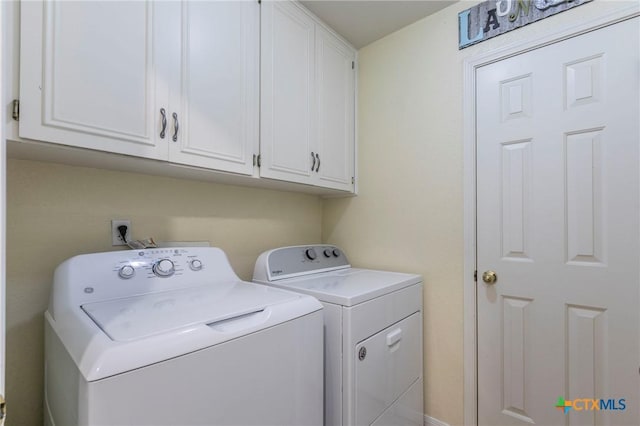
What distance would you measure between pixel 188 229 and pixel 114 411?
3.21 feet

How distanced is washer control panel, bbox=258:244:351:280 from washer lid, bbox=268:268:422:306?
0.05m

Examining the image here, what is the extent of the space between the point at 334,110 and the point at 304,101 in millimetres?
281

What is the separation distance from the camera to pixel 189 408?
0.72 metres

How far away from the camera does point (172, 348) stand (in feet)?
2.31

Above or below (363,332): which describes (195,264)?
above

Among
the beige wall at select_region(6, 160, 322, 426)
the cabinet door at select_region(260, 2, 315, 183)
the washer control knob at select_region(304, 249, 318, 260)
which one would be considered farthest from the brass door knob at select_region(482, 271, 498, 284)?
the beige wall at select_region(6, 160, 322, 426)

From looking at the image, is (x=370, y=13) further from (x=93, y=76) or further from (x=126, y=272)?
(x=126, y=272)

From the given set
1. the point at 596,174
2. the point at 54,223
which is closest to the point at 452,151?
the point at 596,174

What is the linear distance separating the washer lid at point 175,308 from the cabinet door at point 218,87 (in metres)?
0.51

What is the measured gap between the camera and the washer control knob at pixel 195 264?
1285 mm

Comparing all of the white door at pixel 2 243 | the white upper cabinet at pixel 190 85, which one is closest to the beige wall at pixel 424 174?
the white upper cabinet at pixel 190 85

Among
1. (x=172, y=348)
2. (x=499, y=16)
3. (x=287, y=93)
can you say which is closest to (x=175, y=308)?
(x=172, y=348)

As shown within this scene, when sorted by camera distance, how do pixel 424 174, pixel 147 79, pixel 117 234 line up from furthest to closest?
pixel 424 174
pixel 117 234
pixel 147 79

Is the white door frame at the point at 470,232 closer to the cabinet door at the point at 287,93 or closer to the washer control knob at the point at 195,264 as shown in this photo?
the cabinet door at the point at 287,93
